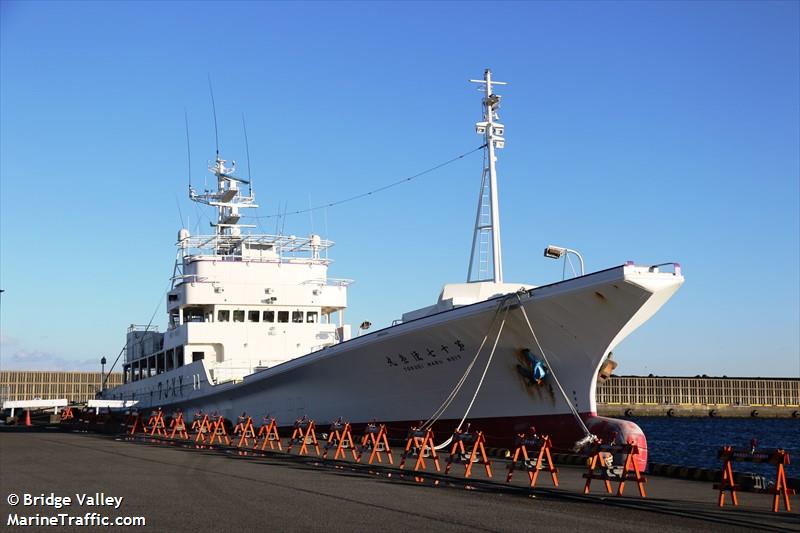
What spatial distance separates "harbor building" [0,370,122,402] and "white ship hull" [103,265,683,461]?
73.6m

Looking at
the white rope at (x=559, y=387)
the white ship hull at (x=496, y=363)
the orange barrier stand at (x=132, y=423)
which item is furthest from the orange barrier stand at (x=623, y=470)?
the orange barrier stand at (x=132, y=423)

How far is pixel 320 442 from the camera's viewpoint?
2686 centimetres

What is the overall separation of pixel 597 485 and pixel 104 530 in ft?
28.7

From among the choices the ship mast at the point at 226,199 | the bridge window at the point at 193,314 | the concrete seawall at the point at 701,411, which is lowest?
the concrete seawall at the point at 701,411

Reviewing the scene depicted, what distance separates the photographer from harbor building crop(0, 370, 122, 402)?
94688 millimetres

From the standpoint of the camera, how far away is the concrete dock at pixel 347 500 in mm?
10703

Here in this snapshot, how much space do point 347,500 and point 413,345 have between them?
10.5 metres

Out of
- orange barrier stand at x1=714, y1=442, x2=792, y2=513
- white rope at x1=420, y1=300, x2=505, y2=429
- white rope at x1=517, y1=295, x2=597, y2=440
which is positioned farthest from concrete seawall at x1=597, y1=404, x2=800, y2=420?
orange barrier stand at x1=714, y1=442, x2=792, y2=513

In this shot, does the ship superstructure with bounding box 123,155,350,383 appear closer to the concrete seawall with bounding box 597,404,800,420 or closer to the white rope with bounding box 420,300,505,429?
the white rope with bounding box 420,300,505,429

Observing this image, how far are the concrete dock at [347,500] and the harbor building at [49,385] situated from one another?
81.0m

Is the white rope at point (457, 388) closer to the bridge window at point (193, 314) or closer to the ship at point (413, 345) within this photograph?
the ship at point (413, 345)

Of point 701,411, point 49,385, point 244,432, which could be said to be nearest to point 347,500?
point 244,432

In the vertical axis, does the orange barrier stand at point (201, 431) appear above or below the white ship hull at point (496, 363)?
below

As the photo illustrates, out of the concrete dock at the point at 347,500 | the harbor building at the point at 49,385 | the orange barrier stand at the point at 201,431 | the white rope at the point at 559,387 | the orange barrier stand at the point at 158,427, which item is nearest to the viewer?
the concrete dock at the point at 347,500
